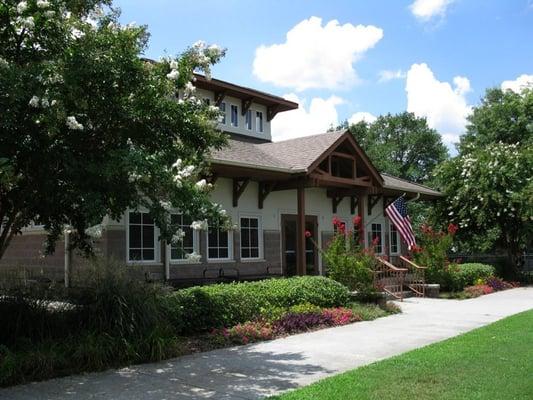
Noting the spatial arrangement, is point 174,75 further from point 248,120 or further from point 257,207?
point 248,120

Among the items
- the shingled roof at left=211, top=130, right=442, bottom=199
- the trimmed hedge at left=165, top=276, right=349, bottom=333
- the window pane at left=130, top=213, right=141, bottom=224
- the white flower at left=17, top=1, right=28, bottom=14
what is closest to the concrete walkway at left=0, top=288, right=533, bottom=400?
the trimmed hedge at left=165, top=276, right=349, bottom=333

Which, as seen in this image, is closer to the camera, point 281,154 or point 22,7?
point 22,7

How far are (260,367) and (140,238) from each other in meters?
7.68

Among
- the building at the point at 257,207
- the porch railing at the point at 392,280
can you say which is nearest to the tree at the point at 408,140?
the building at the point at 257,207

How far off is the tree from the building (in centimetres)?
3581

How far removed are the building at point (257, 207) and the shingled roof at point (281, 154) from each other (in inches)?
1.4

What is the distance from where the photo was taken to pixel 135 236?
14914mm

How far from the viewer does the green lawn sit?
6.35 meters

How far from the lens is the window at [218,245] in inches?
666

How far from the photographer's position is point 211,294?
10.8 meters

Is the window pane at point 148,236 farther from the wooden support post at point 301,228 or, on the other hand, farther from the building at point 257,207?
the wooden support post at point 301,228

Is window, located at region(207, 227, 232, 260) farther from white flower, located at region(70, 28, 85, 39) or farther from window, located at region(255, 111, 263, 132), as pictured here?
white flower, located at region(70, 28, 85, 39)

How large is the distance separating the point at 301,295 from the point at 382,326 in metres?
1.85

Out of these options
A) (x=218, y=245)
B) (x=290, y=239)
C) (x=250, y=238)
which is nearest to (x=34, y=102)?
(x=218, y=245)
